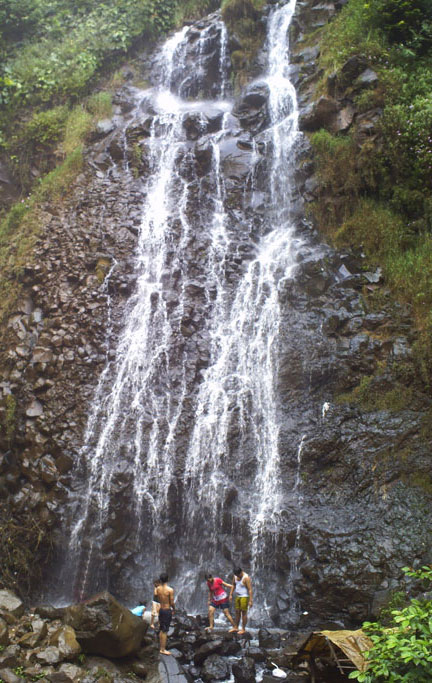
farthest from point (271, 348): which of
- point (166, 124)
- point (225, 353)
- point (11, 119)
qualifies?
point (11, 119)

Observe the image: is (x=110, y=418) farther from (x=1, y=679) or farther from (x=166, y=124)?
(x=166, y=124)

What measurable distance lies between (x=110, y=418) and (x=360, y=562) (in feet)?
17.6

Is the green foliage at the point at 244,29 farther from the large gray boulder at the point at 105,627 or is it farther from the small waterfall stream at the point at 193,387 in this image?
the large gray boulder at the point at 105,627

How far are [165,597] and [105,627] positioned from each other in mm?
997

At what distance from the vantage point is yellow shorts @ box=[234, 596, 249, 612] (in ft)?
24.9

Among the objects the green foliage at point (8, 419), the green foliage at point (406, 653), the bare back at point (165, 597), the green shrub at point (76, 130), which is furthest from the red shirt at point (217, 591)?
the green shrub at point (76, 130)

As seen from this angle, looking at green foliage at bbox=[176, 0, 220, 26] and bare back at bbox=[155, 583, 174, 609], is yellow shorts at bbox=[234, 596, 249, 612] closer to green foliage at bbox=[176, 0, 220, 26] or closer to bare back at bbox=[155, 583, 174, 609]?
bare back at bbox=[155, 583, 174, 609]

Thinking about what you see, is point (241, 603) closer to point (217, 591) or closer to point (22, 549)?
point (217, 591)

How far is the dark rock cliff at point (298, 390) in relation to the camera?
822 cm

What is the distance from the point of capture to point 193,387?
10.5 metres

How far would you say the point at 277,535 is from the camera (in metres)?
8.68

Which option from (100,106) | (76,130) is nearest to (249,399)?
(76,130)

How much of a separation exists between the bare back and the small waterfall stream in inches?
53.0

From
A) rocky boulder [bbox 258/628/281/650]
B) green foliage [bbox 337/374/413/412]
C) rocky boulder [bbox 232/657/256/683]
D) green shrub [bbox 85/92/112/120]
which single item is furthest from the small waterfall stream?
green shrub [bbox 85/92/112/120]
